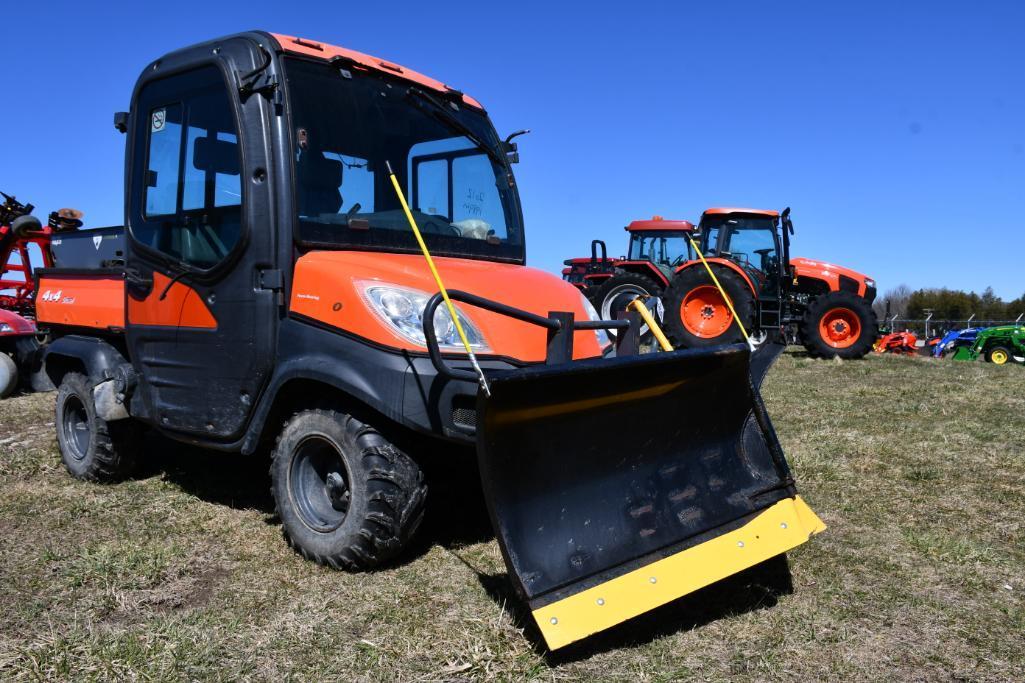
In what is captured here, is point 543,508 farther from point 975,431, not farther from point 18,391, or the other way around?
point 18,391

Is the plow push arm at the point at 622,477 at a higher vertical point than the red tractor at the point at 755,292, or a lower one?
lower

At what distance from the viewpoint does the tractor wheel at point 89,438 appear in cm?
508

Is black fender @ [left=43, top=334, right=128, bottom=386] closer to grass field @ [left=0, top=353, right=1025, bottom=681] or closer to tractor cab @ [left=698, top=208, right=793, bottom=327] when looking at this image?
grass field @ [left=0, top=353, right=1025, bottom=681]

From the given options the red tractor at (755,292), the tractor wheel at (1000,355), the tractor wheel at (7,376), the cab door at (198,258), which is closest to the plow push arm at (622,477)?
the cab door at (198,258)

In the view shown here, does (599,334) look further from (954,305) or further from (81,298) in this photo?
(954,305)

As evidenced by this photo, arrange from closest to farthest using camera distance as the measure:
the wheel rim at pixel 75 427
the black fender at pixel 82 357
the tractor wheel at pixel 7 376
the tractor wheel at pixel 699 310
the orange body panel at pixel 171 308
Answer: the orange body panel at pixel 171 308 < the black fender at pixel 82 357 < the wheel rim at pixel 75 427 < the tractor wheel at pixel 7 376 < the tractor wheel at pixel 699 310

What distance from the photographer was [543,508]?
10.0 feet

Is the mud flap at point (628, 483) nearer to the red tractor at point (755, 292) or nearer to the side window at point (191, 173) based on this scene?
the side window at point (191, 173)

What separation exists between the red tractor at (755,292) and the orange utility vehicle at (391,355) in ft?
26.3

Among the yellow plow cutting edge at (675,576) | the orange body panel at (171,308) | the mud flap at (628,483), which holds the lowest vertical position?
the yellow plow cutting edge at (675,576)

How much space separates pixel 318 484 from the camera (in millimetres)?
3855

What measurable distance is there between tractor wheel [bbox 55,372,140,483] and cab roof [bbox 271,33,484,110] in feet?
8.20

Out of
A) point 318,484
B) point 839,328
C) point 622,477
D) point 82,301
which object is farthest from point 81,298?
point 839,328

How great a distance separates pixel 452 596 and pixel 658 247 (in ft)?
39.2
